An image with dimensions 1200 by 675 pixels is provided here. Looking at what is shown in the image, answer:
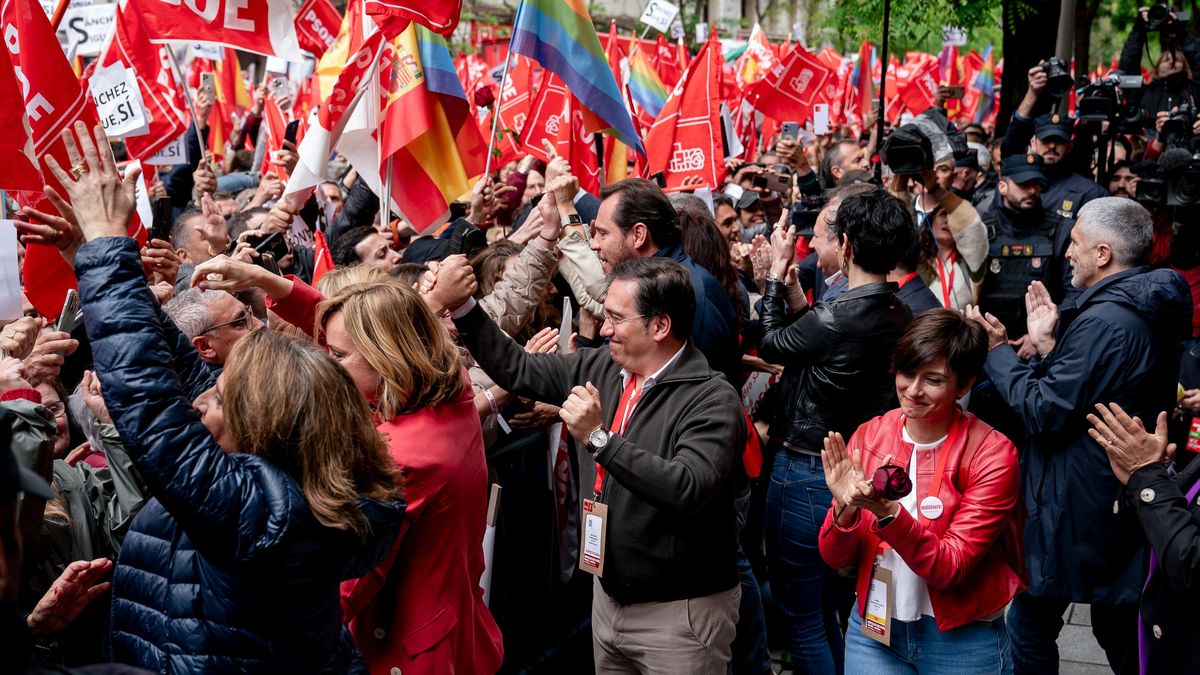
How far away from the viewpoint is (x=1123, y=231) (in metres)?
4.64

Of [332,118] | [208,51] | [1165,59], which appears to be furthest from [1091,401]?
[208,51]

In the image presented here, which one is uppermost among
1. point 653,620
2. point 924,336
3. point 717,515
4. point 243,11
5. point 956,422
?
point 243,11

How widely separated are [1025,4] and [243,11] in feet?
28.6

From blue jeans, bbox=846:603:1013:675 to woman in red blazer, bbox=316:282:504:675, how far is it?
1.34m

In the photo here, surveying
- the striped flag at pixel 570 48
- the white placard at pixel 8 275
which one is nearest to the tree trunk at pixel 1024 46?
the striped flag at pixel 570 48

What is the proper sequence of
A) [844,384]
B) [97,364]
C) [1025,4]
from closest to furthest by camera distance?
[97,364] → [844,384] → [1025,4]

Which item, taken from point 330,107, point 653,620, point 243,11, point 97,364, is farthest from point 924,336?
point 243,11

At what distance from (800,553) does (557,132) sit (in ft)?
13.0

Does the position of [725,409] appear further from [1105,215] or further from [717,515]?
[1105,215]

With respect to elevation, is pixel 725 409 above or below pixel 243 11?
below

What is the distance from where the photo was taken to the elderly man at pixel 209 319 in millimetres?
3686

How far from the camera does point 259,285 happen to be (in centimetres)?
356

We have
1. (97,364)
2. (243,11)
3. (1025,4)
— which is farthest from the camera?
(1025,4)

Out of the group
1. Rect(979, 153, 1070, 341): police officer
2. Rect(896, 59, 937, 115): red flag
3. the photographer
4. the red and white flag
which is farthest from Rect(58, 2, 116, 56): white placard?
Rect(896, 59, 937, 115): red flag
